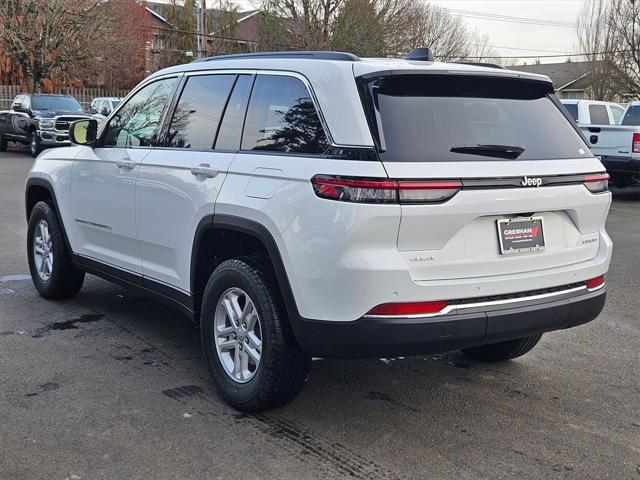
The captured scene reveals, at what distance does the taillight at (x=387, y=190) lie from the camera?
10.7ft

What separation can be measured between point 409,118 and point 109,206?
2572 mm

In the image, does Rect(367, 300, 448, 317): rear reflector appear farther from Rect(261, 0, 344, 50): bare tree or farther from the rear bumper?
Rect(261, 0, 344, 50): bare tree

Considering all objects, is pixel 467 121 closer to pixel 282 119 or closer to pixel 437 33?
pixel 282 119

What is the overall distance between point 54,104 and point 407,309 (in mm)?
20902

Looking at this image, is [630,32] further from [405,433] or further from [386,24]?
[405,433]

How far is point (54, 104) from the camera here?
22.0 m

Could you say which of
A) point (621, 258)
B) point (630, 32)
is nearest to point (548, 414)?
point (621, 258)

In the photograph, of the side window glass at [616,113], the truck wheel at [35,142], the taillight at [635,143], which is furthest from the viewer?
the truck wheel at [35,142]

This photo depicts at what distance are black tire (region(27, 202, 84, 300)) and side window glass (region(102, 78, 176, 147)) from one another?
1.04m

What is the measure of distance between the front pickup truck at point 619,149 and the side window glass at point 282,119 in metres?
11.1

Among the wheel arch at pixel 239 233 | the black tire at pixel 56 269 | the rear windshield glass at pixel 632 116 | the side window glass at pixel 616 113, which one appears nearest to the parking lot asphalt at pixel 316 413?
the black tire at pixel 56 269

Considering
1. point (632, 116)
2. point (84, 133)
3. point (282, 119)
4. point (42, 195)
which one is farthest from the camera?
point (632, 116)

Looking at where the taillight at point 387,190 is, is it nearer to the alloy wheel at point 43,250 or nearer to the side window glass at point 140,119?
the side window glass at point 140,119

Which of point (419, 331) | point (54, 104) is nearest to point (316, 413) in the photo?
point (419, 331)
